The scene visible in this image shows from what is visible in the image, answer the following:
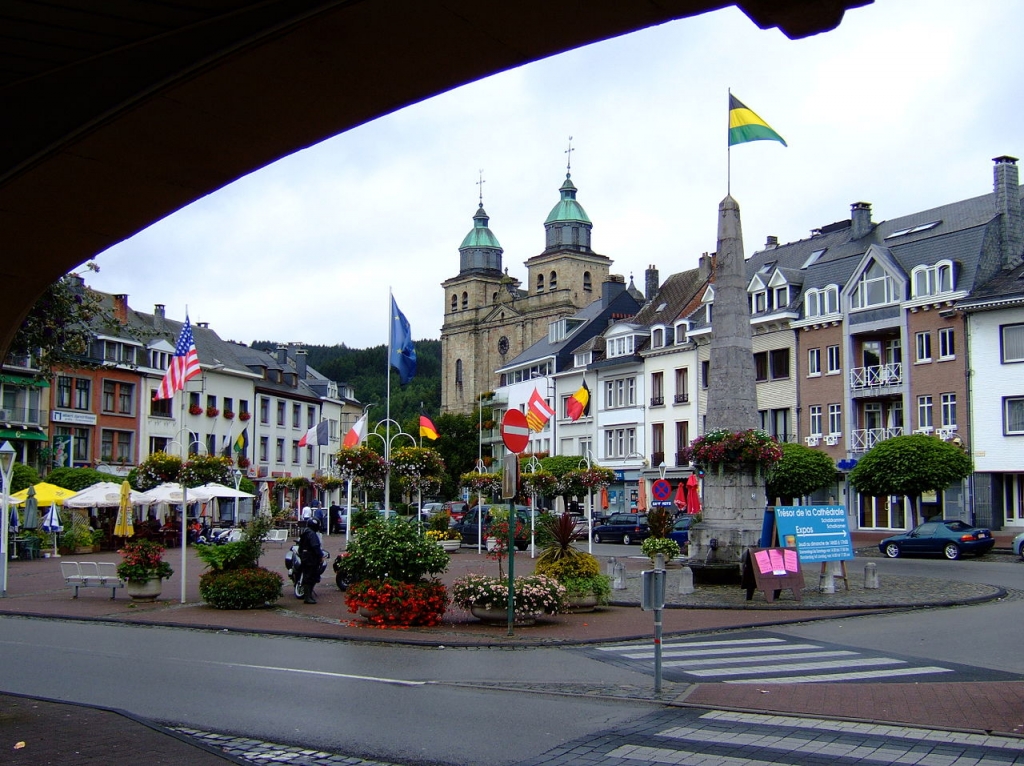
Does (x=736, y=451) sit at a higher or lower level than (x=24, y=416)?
lower

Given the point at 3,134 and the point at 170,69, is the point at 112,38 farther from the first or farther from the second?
the point at 3,134

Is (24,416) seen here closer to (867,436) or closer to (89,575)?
(89,575)

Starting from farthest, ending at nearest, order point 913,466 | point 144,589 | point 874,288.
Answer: point 874,288, point 913,466, point 144,589

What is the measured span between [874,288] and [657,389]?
694 inches

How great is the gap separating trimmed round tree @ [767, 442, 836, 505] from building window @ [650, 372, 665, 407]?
54.8 ft

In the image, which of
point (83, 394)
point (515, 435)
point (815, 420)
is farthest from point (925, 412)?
point (83, 394)

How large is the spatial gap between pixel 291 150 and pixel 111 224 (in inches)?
59.6

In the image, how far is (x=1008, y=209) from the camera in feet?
143

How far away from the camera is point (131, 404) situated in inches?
2418

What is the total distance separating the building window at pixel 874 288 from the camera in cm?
4503

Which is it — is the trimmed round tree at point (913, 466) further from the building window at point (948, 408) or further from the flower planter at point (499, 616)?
the flower planter at point (499, 616)

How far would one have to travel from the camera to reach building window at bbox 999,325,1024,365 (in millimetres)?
39344

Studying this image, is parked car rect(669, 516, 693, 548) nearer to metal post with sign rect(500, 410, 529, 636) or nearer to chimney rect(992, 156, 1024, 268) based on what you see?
chimney rect(992, 156, 1024, 268)

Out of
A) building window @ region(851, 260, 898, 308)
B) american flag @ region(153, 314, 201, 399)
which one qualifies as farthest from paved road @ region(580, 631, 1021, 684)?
building window @ region(851, 260, 898, 308)
